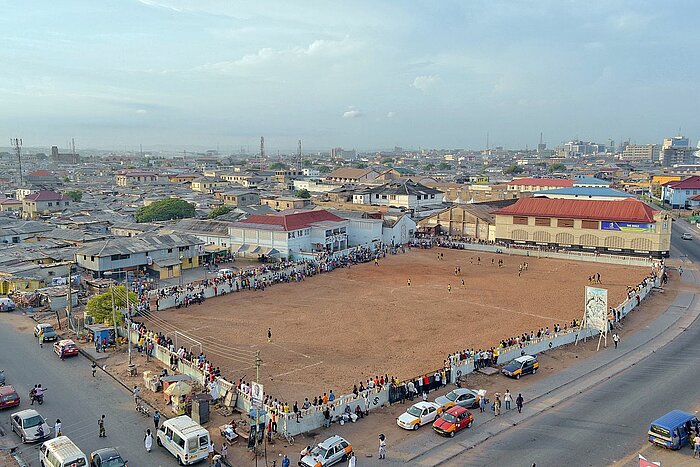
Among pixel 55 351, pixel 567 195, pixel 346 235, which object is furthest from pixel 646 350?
pixel 567 195

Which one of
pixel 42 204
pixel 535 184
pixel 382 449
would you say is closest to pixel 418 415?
Answer: pixel 382 449

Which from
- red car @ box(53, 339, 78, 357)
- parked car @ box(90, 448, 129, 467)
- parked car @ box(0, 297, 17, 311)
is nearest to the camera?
parked car @ box(90, 448, 129, 467)

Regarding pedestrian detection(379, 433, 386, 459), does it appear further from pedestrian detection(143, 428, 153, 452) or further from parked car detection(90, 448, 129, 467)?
parked car detection(90, 448, 129, 467)

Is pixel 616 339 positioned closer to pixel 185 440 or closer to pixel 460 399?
pixel 460 399

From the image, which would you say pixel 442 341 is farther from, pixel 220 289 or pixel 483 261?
pixel 483 261

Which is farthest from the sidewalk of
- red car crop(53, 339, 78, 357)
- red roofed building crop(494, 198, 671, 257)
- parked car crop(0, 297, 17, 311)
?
parked car crop(0, 297, 17, 311)
